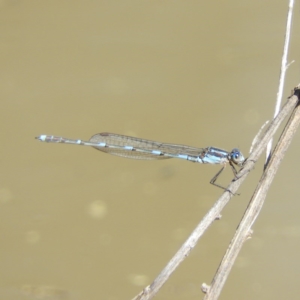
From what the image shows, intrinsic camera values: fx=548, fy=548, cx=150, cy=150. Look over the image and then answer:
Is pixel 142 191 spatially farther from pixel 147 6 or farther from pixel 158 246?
pixel 147 6

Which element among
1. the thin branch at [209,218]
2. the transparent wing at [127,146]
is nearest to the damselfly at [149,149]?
the transparent wing at [127,146]

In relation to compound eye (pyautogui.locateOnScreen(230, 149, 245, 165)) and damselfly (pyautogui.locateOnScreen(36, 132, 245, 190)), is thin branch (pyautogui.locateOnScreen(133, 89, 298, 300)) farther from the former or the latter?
damselfly (pyautogui.locateOnScreen(36, 132, 245, 190))

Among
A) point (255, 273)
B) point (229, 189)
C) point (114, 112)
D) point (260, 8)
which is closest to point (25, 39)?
point (114, 112)

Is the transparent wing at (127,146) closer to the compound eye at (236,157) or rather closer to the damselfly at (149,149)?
the damselfly at (149,149)

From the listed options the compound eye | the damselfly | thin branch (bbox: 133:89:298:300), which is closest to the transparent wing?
the damselfly

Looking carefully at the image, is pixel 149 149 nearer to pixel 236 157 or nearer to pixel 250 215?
pixel 236 157
